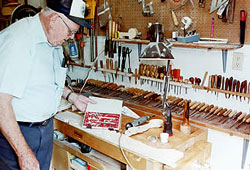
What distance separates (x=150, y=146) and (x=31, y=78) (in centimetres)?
85

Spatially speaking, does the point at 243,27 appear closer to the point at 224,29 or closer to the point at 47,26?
the point at 224,29

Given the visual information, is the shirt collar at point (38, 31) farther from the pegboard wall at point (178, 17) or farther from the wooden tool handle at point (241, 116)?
the wooden tool handle at point (241, 116)

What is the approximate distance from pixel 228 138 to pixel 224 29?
35.7 inches

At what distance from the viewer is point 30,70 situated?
1.39 metres

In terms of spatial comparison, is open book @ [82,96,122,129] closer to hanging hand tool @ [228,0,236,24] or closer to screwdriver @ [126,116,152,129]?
screwdriver @ [126,116,152,129]

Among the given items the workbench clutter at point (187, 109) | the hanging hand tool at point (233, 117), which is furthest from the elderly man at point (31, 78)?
the hanging hand tool at point (233, 117)

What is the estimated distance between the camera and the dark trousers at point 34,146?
154 cm

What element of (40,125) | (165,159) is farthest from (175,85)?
(40,125)

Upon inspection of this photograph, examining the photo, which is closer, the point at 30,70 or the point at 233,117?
the point at 30,70

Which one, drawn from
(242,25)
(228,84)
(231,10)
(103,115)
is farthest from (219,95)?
(103,115)

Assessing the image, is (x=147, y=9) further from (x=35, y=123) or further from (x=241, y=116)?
(x=35, y=123)

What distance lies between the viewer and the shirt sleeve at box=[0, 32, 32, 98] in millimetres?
1278

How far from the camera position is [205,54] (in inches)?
86.1

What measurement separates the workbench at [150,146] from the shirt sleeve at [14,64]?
27.7 inches
